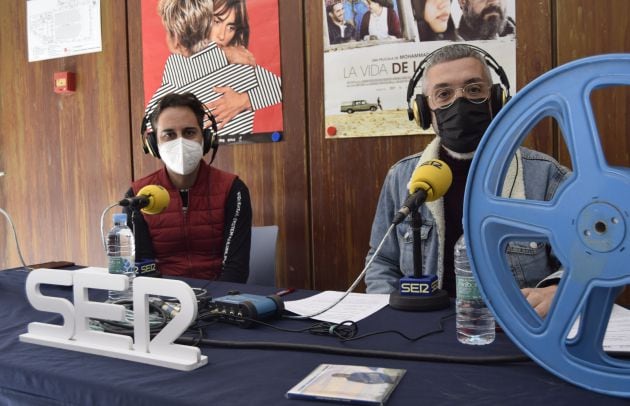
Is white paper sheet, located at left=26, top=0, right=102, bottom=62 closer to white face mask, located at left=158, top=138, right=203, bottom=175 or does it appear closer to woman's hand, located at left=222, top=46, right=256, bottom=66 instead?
woman's hand, located at left=222, top=46, right=256, bottom=66

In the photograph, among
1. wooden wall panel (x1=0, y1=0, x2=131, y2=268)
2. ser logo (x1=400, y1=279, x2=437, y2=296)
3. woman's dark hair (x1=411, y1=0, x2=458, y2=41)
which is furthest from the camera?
wooden wall panel (x1=0, y1=0, x2=131, y2=268)

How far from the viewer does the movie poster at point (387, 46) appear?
214cm

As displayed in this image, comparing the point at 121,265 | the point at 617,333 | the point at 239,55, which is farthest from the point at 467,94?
the point at 239,55

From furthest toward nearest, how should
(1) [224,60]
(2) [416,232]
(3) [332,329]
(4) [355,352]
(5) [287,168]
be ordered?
1. (1) [224,60]
2. (5) [287,168]
3. (2) [416,232]
4. (3) [332,329]
5. (4) [355,352]

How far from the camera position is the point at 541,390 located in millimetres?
703

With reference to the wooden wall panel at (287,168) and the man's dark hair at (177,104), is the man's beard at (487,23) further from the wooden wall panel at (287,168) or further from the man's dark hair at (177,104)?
the man's dark hair at (177,104)

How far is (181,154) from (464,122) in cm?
105

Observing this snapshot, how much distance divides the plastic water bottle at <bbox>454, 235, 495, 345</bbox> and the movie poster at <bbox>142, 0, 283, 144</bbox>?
1.74 meters

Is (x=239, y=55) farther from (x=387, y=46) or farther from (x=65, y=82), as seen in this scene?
(x=65, y=82)

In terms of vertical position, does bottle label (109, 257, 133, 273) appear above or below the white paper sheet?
below

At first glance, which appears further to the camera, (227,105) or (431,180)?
(227,105)

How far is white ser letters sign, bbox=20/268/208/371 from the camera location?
864 mm

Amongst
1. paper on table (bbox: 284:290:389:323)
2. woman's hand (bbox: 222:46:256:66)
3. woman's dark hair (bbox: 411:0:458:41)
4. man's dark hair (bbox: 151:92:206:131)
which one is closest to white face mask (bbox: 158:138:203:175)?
man's dark hair (bbox: 151:92:206:131)

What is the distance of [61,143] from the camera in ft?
10.7
